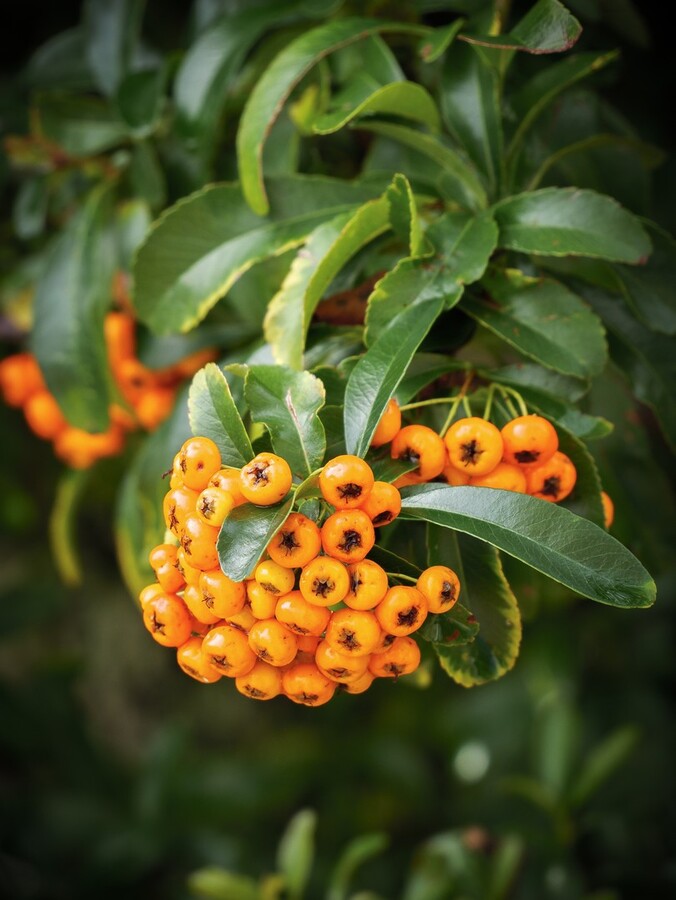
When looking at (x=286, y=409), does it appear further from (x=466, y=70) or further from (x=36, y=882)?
A: (x=36, y=882)

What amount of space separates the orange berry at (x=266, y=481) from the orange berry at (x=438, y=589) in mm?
133

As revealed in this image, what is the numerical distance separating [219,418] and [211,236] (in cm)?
40

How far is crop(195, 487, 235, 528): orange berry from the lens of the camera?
61cm

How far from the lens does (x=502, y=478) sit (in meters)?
0.71

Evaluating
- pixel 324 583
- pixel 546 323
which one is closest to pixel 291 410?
pixel 324 583

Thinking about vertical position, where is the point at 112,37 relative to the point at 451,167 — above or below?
→ above

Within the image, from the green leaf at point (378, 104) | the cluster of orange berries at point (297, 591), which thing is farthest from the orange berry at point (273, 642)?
the green leaf at point (378, 104)

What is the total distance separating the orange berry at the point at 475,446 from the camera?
0.69 metres

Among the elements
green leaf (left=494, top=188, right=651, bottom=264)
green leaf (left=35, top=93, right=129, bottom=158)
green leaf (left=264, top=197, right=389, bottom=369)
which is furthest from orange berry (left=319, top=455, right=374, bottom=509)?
green leaf (left=35, top=93, right=129, bottom=158)

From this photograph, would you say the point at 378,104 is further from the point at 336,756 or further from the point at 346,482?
the point at 336,756

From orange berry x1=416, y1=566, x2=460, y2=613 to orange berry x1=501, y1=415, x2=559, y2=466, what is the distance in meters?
0.13

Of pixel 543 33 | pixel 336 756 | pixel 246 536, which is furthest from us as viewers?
pixel 336 756

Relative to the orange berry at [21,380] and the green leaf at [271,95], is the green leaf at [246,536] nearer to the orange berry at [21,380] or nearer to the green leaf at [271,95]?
the green leaf at [271,95]

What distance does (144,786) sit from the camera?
2.00m
